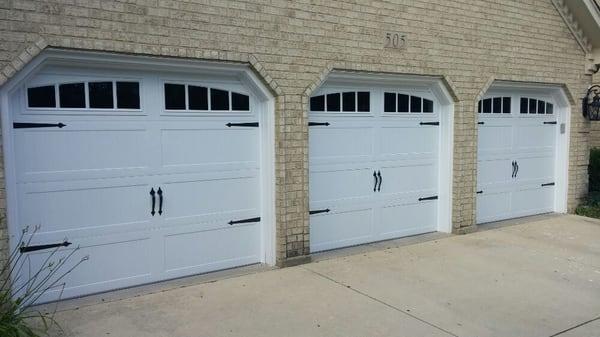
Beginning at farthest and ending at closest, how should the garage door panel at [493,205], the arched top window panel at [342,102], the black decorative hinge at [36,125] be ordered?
the garage door panel at [493,205], the arched top window panel at [342,102], the black decorative hinge at [36,125]

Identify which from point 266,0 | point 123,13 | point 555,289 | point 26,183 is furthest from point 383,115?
point 26,183

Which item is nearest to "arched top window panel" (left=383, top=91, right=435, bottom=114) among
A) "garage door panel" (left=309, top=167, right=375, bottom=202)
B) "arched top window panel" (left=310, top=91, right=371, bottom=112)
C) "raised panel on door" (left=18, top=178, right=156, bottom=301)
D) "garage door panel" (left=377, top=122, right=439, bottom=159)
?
"garage door panel" (left=377, top=122, right=439, bottom=159)

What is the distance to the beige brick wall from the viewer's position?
15.5ft

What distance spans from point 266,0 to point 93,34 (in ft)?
6.42

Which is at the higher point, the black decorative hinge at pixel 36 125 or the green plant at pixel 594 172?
the black decorative hinge at pixel 36 125

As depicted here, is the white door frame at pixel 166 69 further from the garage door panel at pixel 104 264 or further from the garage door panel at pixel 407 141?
the garage door panel at pixel 407 141

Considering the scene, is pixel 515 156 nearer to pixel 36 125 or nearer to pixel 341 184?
pixel 341 184

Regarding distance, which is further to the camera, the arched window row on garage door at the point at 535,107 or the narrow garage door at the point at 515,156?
the arched window row on garage door at the point at 535,107

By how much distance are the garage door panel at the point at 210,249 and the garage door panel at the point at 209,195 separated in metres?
0.21

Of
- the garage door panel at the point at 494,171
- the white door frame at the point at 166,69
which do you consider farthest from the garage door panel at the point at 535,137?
the white door frame at the point at 166,69

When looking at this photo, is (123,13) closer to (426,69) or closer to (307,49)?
(307,49)

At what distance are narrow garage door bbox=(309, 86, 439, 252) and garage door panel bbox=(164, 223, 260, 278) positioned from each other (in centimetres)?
90

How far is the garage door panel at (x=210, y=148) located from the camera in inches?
219

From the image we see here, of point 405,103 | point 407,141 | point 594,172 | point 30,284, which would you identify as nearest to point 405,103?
point 405,103
